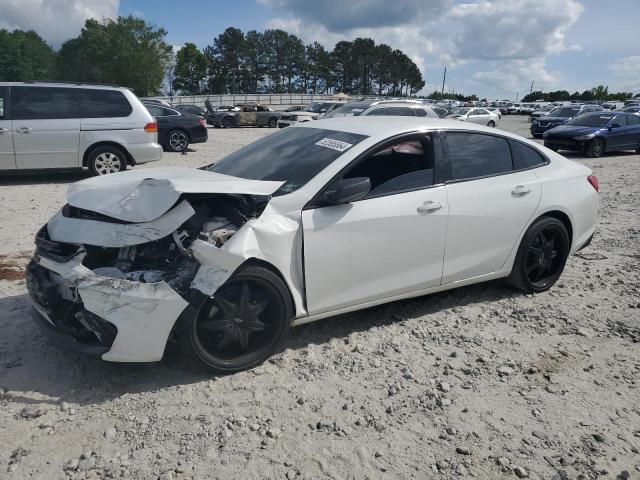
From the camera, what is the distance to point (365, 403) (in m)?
3.04

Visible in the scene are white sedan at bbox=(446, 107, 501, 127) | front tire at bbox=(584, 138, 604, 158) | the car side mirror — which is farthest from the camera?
white sedan at bbox=(446, 107, 501, 127)

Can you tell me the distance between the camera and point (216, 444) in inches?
105

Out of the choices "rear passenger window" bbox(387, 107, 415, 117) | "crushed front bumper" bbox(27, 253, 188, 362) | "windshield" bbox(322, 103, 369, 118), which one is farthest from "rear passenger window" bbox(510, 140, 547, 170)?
"windshield" bbox(322, 103, 369, 118)

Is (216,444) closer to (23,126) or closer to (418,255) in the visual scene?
(418,255)

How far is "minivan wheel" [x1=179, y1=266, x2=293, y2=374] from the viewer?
121 inches

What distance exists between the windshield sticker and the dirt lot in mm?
1376

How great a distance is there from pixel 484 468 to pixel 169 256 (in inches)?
84.9

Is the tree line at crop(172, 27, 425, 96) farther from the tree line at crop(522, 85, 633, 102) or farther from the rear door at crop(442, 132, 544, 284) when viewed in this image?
the rear door at crop(442, 132, 544, 284)

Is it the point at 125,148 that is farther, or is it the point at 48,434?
the point at 125,148

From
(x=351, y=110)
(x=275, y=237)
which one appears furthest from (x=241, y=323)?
(x=351, y=110)

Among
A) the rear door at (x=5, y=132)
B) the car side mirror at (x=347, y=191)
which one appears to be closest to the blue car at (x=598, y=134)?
the rear door at (x=5, y=132)

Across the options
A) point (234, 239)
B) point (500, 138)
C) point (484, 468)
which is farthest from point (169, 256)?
point (500, 138)

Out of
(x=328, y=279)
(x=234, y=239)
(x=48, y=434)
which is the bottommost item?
(x=48, y=434)

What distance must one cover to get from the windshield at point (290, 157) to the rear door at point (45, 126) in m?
6.16
